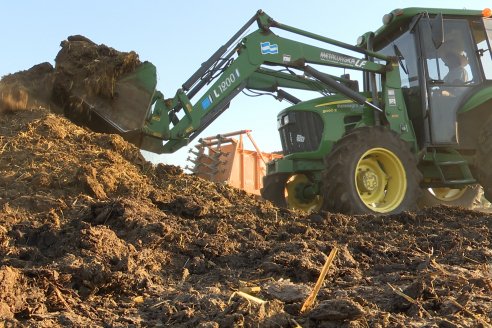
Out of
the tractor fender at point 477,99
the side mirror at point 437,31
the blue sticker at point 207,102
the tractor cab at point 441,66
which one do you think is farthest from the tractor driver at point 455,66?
the blue sticker at point 207,102

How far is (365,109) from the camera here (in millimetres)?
7609

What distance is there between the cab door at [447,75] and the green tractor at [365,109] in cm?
1

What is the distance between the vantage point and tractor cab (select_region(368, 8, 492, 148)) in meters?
7.43

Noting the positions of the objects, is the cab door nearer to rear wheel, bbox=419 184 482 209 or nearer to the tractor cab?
the tractor cab

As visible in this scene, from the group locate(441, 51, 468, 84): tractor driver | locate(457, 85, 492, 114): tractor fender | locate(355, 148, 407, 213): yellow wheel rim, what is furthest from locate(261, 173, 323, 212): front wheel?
locate(441, 51, 468, 84): tractor driver

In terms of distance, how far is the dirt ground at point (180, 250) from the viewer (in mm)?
2689

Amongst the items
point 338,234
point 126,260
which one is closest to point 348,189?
point 338,234

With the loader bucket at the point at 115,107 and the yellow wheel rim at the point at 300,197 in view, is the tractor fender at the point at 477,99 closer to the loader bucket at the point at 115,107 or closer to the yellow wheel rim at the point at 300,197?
the yellow wheel rim at the point at 300,197

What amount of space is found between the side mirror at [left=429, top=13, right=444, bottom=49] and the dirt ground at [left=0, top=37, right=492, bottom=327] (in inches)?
78.5

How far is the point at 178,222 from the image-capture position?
4.82 m

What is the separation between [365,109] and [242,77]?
168 centimetres

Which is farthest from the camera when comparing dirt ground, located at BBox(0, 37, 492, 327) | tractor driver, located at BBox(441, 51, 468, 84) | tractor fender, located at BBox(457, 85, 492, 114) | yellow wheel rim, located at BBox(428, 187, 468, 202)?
yellow wheel rim, located at BBox(428, 187, 468, 202)

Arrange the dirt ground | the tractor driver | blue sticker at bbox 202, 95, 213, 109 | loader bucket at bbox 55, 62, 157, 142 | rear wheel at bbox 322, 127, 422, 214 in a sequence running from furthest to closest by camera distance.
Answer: the tractor driver → blue sticker at bbox 202, 95, 213, 109 → loader bucket at bbox 55, 62, 157, 142 → rear wheel at bbox 322, 127, 422, 214 → the dirt ground

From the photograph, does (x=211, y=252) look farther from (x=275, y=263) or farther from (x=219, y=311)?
(x=219, y=311)
